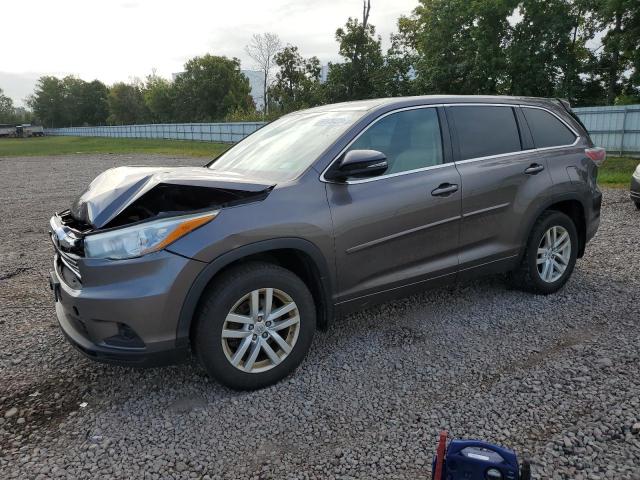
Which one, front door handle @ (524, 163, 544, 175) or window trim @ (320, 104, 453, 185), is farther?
front door handle @ (524, 163, 544, 175)

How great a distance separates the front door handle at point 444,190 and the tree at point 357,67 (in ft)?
91.6

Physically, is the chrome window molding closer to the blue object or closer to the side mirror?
the side mirror

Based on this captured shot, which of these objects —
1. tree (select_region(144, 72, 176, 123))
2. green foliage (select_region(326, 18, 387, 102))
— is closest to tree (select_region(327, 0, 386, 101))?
green foliage (select_region(326, 18, 387, 102))

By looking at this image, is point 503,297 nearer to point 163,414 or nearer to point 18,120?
point 163,414

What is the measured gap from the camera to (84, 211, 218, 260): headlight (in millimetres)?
2631

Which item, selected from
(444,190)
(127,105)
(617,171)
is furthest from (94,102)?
(444,190)

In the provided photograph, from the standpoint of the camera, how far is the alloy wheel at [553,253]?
4387 mm

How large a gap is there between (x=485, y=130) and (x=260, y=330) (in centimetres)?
250

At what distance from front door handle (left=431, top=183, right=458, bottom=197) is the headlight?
1.79m

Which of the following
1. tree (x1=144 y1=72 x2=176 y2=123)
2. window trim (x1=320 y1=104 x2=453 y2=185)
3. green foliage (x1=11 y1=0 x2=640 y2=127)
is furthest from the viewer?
tree (x1=144 y1=72 x2=176 y2=123)

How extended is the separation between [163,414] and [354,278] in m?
1.42

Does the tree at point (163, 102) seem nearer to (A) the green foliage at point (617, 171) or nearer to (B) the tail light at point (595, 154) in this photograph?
(A) the green foliage at point (617, 171)

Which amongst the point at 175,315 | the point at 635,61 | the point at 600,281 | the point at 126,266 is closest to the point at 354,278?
the point at 175,315

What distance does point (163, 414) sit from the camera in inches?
112
